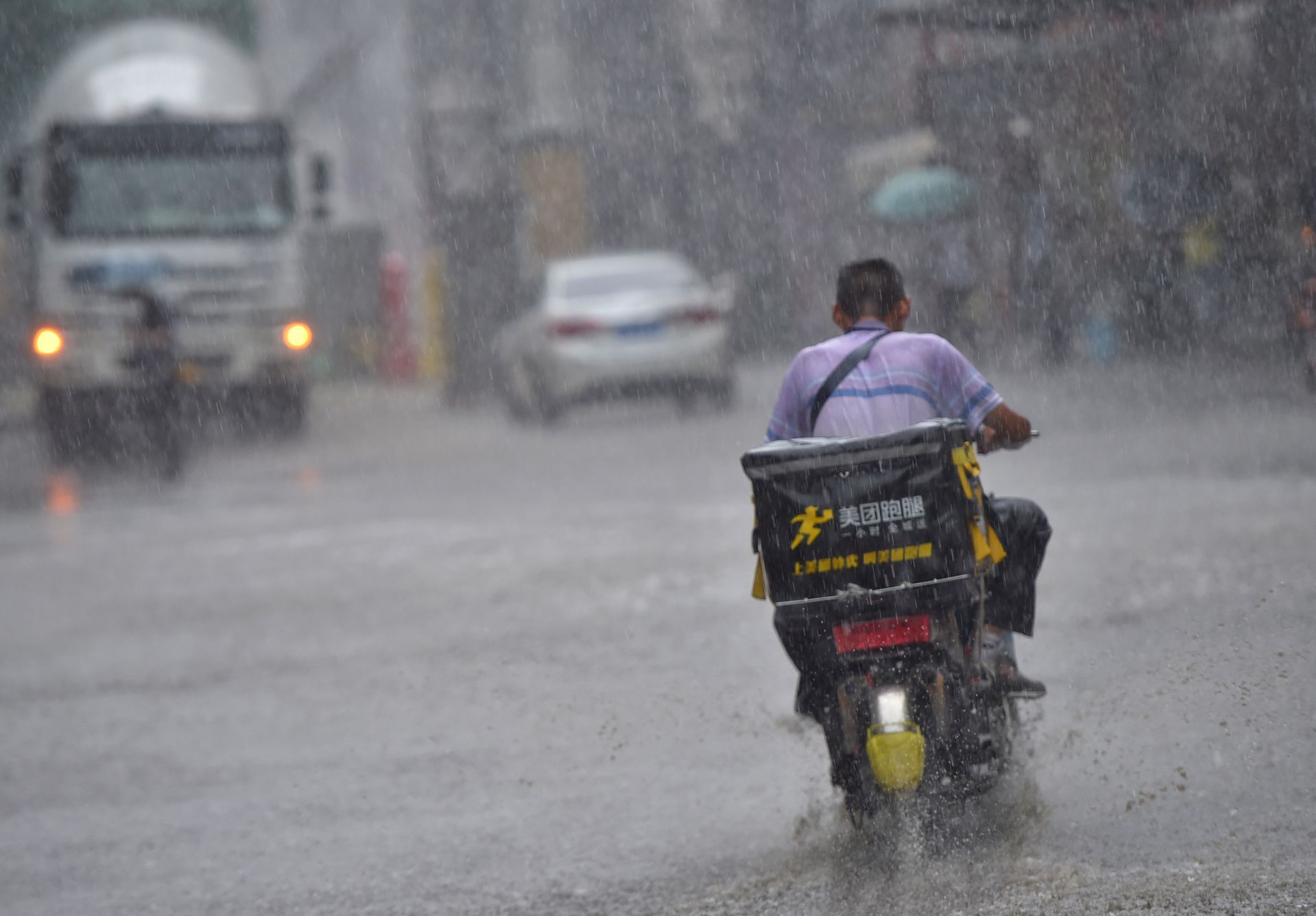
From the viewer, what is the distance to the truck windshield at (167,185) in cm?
1991

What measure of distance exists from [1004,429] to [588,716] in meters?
2.36

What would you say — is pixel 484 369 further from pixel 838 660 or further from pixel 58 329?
pixel 838 660

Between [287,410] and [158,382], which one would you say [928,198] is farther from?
[158,382]

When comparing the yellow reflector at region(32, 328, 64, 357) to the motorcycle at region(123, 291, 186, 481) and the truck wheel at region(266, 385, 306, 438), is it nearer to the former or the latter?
the motorcycle at region(123, 291, 186, 481)

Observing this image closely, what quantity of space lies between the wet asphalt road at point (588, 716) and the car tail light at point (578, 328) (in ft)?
21.4

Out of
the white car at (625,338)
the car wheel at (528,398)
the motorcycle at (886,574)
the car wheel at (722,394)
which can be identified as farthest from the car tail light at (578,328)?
the motorcycle at (886,574)

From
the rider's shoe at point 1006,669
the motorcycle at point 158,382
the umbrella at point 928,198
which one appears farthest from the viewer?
the umbrella at point 928,198

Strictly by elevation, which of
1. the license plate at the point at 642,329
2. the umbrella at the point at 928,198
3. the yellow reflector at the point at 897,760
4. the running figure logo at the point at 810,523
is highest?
the umbrella at the point at 928,198

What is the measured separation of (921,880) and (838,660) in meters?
0.53

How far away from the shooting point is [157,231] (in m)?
20.0

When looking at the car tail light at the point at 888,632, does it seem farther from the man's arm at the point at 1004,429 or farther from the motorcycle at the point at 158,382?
the motorcycle at the point at 158,382

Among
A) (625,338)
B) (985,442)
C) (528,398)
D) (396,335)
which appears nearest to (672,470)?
(625,338)

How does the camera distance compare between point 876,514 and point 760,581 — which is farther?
point 760,581

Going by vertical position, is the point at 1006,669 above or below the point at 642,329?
below
